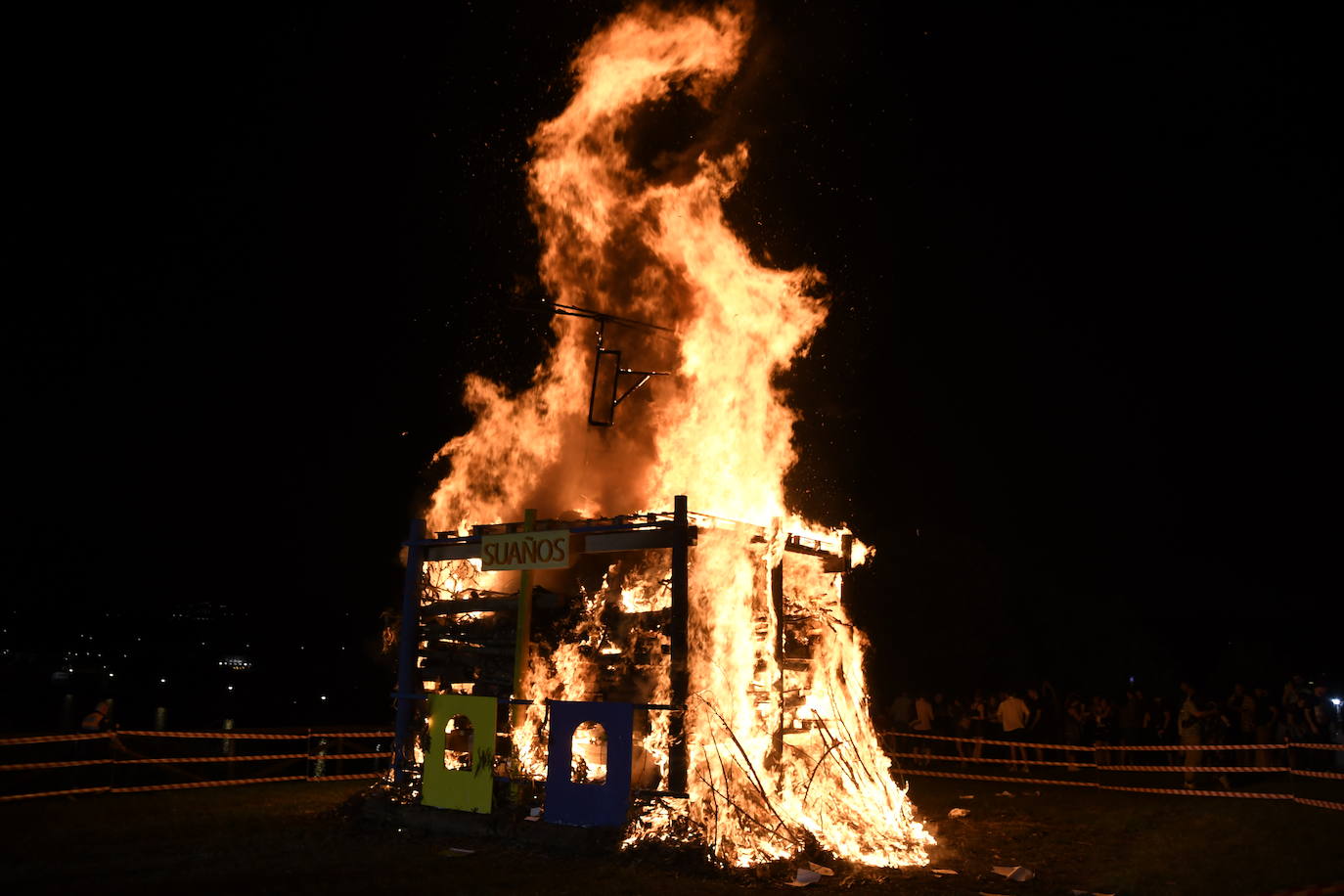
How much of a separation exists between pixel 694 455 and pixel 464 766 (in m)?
5.53

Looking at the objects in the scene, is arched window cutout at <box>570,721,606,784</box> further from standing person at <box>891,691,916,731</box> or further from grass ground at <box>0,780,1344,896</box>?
standing person at <box>891,691,916,731</box>

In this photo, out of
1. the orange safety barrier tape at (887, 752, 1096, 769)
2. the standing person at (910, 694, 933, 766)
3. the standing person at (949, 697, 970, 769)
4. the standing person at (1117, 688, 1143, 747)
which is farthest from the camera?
the standing person at (910, 694, 933, 766)

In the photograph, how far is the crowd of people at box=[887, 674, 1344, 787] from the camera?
16109 millimetres

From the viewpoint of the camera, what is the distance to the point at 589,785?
11.6 metres

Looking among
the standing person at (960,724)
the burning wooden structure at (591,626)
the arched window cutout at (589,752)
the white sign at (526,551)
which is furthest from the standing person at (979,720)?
the white sign at (526,551)

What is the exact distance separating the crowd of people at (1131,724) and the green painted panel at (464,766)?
9.65m

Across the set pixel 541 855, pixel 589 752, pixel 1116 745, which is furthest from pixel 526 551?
pixel 1116 745

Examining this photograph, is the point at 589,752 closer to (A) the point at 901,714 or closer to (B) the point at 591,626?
(B) the point at 591,626

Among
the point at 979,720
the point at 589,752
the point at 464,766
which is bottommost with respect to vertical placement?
the point at 464,766

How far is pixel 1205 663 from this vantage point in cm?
4234

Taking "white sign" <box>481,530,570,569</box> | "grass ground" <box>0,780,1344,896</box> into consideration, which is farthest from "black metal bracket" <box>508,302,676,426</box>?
"grass ground" <box>0,780,1344,896</box>

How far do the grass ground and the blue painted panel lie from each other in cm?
46

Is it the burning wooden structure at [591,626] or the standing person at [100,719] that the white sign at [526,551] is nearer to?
the burning wooden structure at [591,626]

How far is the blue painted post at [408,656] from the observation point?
44.9 feet
